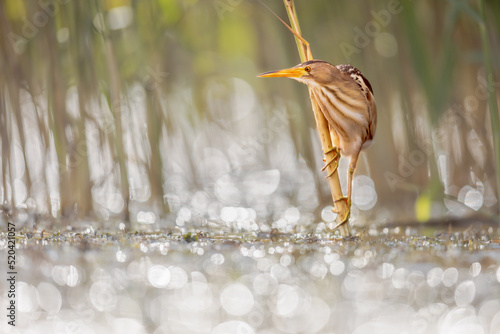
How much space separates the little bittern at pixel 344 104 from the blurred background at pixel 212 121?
11.1 inches

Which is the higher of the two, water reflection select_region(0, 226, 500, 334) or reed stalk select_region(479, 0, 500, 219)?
reed stalk select_region(479, 0, 500, 219)

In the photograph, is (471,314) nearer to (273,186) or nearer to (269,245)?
(269,245)

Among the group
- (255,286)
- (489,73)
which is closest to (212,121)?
(489,73)

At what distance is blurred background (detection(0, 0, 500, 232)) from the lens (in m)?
1.59

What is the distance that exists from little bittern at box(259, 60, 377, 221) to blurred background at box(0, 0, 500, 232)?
0.28 meters

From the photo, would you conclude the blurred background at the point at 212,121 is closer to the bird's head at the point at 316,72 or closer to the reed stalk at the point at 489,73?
the reed stalk at the point at 489,73

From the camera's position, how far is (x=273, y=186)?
2740mm

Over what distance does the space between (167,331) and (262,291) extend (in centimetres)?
20

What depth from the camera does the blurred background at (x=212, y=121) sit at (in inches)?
62.8

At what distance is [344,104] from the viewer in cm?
108

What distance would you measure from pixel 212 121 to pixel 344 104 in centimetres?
215

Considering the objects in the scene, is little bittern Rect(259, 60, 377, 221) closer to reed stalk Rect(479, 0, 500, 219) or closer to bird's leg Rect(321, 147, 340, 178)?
bird's leg Rect(321, 147, 340, 178)

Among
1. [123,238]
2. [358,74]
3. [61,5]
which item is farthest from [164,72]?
[358,74]

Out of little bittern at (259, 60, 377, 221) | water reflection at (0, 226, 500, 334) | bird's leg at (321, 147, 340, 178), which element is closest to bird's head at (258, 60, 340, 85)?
little bittern at (259, 60, 377, 221)
